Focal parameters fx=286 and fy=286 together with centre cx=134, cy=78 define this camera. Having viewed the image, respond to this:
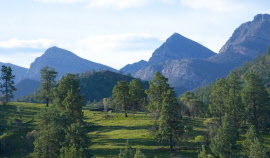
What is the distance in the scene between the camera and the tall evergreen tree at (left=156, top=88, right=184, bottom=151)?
6319cm

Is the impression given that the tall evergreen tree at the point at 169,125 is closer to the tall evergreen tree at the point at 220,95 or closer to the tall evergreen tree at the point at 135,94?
the tall evergreen tree at the point at 220,95

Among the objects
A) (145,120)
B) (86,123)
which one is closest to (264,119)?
(145,120)

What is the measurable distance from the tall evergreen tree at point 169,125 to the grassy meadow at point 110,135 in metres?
2.28

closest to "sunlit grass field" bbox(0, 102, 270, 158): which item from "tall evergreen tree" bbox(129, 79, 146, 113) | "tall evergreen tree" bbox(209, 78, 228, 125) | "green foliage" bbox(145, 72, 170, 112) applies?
"green foliage" bbox(145, 72, 170, 112)

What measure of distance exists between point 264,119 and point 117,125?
43092 millimetres

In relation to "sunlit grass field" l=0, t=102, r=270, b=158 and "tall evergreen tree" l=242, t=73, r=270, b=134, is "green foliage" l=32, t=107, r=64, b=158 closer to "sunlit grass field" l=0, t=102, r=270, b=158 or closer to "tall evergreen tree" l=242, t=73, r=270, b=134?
"sunlit grass field" l=0, t=102, r=270, b=158

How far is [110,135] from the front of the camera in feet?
245

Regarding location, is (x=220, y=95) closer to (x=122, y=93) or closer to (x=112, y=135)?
(x=122, y=93)

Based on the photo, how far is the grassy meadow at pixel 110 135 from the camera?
2463 inches

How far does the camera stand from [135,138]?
6981 cm

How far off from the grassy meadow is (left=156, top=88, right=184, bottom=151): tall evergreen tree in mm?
2279

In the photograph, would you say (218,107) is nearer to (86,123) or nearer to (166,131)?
(166,131)

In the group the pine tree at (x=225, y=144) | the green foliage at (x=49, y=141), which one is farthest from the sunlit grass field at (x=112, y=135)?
the green foliage at (x=49, y=141)

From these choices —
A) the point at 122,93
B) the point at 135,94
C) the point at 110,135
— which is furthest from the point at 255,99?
the point at 122,93
